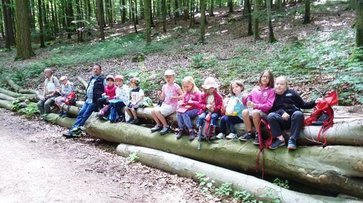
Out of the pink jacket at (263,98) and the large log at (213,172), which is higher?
the pink jacket at (263,98)

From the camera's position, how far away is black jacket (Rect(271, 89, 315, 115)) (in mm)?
6520

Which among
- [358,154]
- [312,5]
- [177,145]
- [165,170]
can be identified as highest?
[312,5]

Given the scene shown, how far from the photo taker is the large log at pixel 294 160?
18.4 ft

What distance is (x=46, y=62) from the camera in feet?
66.3

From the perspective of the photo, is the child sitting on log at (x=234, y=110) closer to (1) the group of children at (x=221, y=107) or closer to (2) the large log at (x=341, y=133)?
(1) the group of children at (x=221, y=107)

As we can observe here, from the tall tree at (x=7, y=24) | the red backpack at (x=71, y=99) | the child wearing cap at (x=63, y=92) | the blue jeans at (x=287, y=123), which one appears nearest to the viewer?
the blue jeans at (x=287, y=123)

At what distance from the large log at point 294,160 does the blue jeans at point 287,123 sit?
299 mm

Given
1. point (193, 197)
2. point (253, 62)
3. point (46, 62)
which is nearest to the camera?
point (193, 197)

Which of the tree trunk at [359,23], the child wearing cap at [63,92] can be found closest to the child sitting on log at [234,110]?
the tree trunk at [359,23]

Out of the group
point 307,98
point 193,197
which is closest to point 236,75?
point 307,98

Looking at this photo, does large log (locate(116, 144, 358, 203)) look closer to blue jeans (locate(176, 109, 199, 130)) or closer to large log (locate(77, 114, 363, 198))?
large log (locate(77, 114, 363, 198))

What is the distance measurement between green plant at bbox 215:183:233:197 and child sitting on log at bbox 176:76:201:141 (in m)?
1.48

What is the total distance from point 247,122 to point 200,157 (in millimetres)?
1407

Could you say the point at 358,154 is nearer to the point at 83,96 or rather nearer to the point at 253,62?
the point at 253,62
